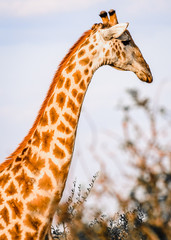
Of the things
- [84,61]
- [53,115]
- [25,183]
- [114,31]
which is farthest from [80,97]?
[25,183]

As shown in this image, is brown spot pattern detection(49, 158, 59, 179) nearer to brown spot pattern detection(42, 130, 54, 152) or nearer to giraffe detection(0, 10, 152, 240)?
giraffe detection(0, 10, 152, 240)

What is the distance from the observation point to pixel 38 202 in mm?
5984

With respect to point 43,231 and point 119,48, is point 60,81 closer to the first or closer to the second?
point 119,48

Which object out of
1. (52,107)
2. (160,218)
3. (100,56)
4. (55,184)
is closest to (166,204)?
(160,218)

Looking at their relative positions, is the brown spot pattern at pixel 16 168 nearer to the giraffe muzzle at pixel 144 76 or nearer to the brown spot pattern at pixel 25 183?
the brown spot pattern at pixel 25 183

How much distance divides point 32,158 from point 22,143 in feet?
1.26

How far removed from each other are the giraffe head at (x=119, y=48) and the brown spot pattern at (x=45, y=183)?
187 centimetres

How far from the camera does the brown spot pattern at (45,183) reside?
6.04 metres

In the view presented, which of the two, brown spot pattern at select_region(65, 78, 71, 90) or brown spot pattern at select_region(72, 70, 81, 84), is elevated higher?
brown spot pattern at select_region(72, 70, 81, 84)

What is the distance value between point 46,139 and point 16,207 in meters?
0.89

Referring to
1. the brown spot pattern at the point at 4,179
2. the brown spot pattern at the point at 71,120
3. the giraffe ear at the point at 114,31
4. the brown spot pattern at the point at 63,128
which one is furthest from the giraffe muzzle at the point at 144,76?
the brown spot pattern at the point at 4,179

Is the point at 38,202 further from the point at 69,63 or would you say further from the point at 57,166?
the point at 69,63

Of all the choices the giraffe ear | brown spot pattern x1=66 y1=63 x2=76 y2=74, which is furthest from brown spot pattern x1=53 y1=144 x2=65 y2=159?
the giraffe ear

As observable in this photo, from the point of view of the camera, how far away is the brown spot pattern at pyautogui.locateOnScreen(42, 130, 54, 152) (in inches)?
246
